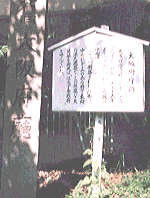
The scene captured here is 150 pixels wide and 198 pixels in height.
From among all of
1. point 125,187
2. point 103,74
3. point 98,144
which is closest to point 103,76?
point 103,74

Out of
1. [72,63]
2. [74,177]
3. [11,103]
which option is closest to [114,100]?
[72,63]

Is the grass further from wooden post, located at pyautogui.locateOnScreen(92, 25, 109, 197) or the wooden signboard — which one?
the wooden signboard

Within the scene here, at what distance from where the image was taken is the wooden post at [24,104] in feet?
13.7

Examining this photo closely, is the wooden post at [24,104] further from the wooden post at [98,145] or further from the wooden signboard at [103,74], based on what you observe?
the wooden post at [98,145]

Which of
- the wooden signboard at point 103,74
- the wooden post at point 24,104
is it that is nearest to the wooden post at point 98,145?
the wooden signboard at point 103,74

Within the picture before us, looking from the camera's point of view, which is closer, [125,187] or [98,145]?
[98,145]

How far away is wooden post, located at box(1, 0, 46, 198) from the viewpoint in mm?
4188

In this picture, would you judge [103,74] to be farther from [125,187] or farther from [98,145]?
[125,187]

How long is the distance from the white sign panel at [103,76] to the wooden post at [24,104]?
39 cm

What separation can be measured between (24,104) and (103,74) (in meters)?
1.13

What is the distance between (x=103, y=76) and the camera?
3930mm

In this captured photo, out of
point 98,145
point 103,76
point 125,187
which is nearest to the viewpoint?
point 103,76

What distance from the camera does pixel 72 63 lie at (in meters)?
4.14

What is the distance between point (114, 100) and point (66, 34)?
3322 millimetres
